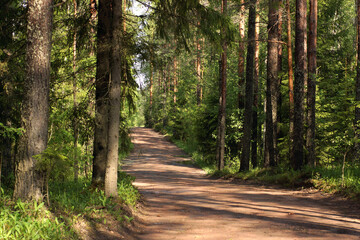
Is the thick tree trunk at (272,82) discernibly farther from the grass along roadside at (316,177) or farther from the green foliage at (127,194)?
the green foliage at (127,194)

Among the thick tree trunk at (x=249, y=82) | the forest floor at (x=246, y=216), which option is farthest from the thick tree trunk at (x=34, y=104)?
the thick tree trunk at (x=249, y=82)

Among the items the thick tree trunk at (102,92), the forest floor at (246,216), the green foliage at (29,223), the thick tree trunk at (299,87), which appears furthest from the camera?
the thick tree trunk at (299,87)

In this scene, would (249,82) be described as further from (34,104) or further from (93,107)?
(34,104)

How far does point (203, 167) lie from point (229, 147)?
2.39 metres

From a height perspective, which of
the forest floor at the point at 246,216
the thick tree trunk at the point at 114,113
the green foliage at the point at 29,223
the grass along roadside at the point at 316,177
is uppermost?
the thick tree trunk at the point at 114,113

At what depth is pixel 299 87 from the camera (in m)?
15.1

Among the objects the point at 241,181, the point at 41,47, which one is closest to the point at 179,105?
the point at 241,181

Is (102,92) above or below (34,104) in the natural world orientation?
above

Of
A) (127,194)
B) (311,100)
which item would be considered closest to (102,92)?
(127,194)

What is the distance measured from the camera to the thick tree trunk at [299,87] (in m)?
15.1

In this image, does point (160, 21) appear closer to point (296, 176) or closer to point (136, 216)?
point (136, 216)

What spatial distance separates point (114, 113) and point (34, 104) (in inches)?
105

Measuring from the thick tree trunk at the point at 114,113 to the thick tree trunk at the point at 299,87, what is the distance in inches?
349

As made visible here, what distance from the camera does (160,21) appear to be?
1049 cm
